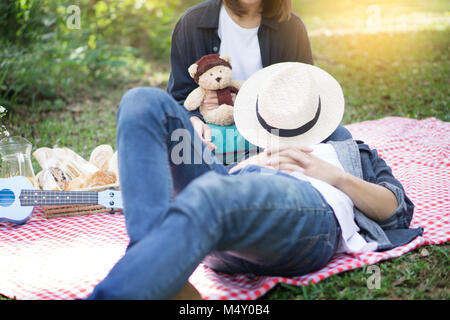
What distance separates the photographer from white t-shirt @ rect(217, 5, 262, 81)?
9.35 ft

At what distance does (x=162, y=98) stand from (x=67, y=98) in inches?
151

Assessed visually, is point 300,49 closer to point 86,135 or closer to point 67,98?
point 86,135

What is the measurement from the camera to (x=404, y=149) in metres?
3.31

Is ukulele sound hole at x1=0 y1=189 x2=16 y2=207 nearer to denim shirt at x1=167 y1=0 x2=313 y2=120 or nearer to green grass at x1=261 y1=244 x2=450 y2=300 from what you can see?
denim shirt at x1=167 y1=0 x2=313 y2=120

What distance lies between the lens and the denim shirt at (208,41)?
2.81 m

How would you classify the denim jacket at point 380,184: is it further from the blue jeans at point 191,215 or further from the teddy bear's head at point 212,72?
the teddy bear's head at point 212,72

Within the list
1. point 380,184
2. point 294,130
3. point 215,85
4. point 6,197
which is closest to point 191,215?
point 294,130

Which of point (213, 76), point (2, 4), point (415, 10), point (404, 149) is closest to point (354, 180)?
point (213, 76)

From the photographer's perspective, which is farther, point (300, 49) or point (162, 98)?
point (300, 49)

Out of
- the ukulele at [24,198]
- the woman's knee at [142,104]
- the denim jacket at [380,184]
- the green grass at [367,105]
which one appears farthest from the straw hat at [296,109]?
the ukulele at [24,198]

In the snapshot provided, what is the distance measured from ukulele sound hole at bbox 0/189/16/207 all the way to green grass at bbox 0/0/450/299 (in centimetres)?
84

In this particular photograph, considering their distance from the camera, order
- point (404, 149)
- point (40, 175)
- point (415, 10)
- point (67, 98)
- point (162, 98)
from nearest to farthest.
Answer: point (162, 98), point (40, 175), point (404, 149), point (67, 98), point (415, 10)

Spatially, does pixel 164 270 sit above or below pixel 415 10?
below

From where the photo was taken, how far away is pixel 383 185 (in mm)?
1881
